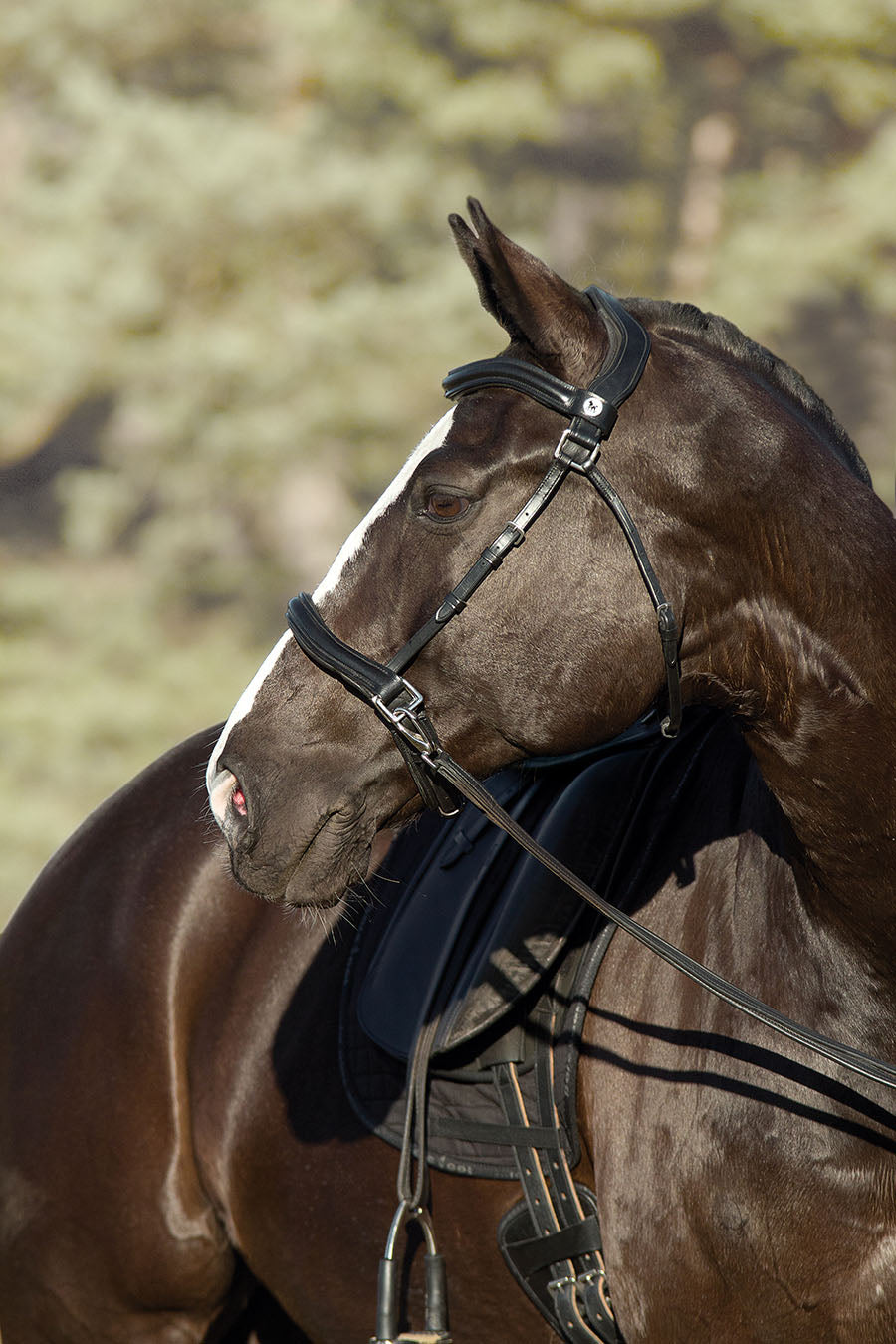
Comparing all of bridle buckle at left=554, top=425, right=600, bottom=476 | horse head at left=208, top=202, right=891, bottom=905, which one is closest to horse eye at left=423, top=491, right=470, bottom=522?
horse head at left=208, top=202, right=891, bottom=905

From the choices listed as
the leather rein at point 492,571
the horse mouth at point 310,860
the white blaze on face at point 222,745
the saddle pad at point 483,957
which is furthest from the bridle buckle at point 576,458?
the saddle pad at point 483,957

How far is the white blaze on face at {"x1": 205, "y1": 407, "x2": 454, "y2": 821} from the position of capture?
212 centimetres

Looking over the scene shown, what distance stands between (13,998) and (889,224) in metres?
12.0

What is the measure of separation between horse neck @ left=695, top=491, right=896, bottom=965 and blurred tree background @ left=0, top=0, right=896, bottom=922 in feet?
34.0

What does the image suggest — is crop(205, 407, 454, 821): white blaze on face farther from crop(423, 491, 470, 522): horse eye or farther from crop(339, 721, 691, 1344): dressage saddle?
crop(339, 721, 691, 1344): dressage saddle

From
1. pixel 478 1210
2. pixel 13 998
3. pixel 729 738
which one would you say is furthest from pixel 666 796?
pixel 13 998

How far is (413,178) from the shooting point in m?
13.1

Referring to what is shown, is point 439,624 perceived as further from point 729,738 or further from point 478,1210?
point 478,1210

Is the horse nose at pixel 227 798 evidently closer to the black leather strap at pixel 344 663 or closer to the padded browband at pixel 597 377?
the black leather strap at pixel 344 663

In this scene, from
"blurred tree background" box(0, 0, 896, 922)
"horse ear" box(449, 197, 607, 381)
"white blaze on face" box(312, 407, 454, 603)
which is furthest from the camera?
"blurred tree background" box(0, 0, 896, 922)

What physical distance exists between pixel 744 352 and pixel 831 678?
1.71 feet

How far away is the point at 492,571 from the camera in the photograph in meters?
2.05

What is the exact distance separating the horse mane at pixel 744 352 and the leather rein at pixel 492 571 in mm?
86

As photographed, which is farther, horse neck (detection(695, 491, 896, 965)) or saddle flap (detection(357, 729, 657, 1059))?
saddle flap (detection(357, 729, 657, 1059))
